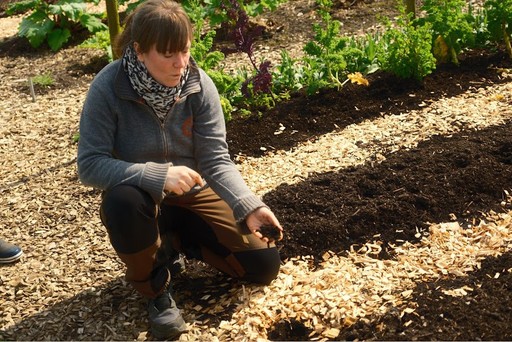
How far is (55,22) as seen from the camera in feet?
26.7

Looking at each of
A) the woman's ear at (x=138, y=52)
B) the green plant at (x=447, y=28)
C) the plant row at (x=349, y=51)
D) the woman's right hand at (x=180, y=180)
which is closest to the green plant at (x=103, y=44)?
the plant row at (x=349, y=51)

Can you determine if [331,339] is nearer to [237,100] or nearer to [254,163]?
[254,163]

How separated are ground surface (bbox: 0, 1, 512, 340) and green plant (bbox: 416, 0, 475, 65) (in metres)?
0.15

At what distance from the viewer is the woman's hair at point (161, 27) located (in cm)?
318

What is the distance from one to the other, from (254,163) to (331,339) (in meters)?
1.92

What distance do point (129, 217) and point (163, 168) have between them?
0.80 feet

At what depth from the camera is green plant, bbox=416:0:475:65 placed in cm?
586

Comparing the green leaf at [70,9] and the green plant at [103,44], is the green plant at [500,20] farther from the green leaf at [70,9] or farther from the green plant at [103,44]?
the green leaf at [70,9]

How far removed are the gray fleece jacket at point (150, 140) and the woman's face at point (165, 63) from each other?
0.50 ft

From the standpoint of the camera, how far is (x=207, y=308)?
3.63 m

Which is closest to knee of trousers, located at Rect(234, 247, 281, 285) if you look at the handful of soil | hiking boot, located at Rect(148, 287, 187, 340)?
the handful of soil

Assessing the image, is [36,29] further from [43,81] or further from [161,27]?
[161,27]

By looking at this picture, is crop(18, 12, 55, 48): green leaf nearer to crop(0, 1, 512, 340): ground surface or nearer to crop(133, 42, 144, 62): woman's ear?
crop(0, 1, 512, 340): ground surface

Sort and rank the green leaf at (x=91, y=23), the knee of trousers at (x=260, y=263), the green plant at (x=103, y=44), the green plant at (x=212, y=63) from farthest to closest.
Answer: the green leaf at (x=91, y=23) < the green plant at (x=103, y=44) < the green plant at (x=212, y=63) < the knee of trousers at (x=260, y=263)
